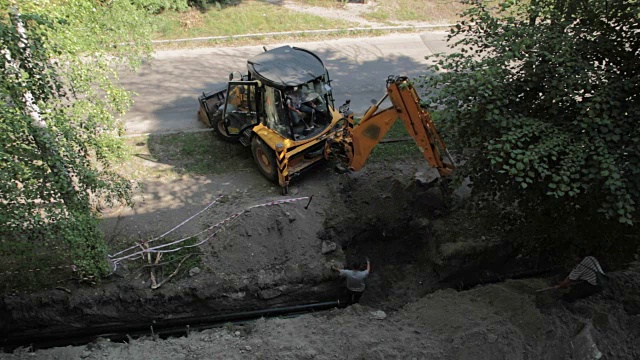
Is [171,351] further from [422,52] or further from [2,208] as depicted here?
[422,52]

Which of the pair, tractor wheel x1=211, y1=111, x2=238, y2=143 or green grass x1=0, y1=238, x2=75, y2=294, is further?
tractor wheel x1=211, y1=111, x2=238, y2=143

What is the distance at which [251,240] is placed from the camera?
856 centimetres

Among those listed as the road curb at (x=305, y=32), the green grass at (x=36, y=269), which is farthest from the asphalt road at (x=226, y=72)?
the green grass at (x=36, y=269)

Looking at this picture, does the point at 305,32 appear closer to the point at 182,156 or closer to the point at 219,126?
the point at 219,126

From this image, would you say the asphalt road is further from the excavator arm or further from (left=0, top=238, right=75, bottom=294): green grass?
(left=0, top=238, right=75, bottom=294): green grass

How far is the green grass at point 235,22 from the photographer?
695 inches

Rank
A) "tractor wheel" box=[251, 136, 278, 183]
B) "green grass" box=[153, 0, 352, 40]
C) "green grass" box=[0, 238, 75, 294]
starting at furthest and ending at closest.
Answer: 1. "green grass" box=[153, 0, 352, 40]
2. "tractor wheel" box=[251, 136, 278, 183]
3. "green grass" box=[0, 238, 75, 294]

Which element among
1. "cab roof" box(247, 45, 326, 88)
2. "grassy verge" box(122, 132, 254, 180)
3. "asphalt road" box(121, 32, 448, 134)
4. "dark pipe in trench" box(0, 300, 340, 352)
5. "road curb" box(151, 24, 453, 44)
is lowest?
"dark pipe in trench" box(0, 300, 340, 352)

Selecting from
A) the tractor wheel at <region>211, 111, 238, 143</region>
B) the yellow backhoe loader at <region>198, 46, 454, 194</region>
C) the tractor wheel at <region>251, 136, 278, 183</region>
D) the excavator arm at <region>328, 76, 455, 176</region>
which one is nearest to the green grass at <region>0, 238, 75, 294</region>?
the tractor wheel at <region>251, 136, 278, 183</region>

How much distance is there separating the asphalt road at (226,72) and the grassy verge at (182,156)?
0.66m

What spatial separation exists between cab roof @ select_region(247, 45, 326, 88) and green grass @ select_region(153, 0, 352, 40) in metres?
8.71

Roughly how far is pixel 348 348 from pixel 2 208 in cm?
504

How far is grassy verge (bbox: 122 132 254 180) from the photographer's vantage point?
1075 centimetres

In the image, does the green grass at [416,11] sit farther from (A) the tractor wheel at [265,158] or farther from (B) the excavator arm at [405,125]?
(B) the excavator arm at [405,125]
